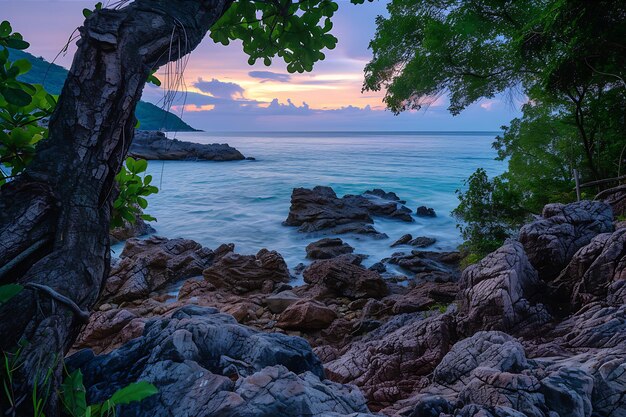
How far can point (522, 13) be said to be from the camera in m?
12.6

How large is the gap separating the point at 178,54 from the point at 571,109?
551 inches

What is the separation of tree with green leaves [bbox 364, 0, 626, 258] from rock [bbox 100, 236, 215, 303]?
24.4 feet

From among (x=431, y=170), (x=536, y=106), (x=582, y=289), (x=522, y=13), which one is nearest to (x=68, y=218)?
(x=582, y=289)

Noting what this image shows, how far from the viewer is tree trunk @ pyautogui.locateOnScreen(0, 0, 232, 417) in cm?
164

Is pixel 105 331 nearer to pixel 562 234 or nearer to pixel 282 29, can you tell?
pixel 282 29

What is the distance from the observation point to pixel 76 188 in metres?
1.81

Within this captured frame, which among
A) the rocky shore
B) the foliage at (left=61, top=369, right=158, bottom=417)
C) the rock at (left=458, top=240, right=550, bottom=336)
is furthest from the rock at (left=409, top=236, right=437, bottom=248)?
the foliage at (left=61, top=369, right=158, bottom=417)

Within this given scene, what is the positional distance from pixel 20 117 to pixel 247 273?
7761 mm

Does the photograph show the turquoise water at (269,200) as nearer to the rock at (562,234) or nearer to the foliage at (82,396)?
the foliage at (82,396)

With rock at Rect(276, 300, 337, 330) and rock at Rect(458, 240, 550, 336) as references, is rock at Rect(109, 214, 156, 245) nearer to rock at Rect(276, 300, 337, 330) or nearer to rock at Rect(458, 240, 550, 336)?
rock at Rect(276, 300, 337, 330)

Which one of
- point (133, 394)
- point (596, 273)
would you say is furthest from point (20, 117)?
point (596, 273)

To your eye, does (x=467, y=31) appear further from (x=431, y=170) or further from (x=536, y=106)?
(x=431, y=170)

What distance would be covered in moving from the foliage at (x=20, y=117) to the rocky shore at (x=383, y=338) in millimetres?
938

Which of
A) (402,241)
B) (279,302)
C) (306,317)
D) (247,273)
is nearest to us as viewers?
(306,317)
